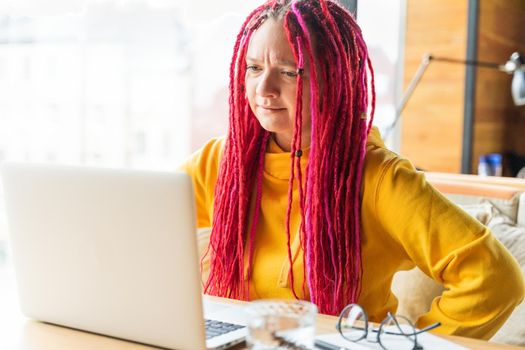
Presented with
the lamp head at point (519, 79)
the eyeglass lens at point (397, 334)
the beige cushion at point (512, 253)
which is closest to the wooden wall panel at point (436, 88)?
the lamp head at point (519, 79)

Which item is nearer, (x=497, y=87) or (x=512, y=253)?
(x=512, y=253)

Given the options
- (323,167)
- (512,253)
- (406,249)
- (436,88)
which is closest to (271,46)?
(323,167)

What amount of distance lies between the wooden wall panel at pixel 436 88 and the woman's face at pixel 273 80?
2.19 m

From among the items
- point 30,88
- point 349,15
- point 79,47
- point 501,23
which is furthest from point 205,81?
point 349,15

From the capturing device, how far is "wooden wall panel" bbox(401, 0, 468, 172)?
3559mm

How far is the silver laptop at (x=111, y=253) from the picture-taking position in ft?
3.28

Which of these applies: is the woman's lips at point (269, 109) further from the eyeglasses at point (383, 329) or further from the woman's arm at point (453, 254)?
the eyeglasses at point (383, 329)

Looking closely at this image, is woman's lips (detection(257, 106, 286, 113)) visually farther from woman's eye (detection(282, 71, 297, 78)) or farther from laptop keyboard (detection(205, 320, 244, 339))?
laptop keyboard (detection(205, 320, 244, 339))

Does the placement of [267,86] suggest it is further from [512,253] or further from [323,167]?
[512,253]

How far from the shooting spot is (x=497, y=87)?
13.0ft

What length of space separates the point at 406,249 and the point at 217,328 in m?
0.46

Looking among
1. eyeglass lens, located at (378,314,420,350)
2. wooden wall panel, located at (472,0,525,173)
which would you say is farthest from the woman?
wooden wall panel, located at (472,0,525,173)

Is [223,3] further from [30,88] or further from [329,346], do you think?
[329,346]

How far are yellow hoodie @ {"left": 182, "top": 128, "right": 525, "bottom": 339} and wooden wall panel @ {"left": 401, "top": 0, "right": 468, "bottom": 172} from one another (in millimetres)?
2084
